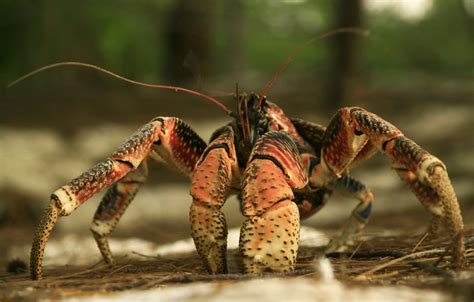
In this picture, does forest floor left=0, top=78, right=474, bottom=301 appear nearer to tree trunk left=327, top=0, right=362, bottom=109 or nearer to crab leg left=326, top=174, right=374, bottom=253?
crab leg left=326, top=174, right=374, bottom=253

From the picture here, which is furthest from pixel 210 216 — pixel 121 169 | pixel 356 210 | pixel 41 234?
pixel 356 210

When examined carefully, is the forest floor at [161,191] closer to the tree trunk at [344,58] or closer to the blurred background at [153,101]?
the blurred background at [153,101]

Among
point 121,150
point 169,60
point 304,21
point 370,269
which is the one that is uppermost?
point 304,21

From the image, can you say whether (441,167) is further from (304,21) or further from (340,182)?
(304,21)

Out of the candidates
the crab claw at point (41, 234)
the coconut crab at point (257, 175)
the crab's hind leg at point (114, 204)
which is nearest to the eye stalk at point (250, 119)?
the coconut crab at point (257, 175)

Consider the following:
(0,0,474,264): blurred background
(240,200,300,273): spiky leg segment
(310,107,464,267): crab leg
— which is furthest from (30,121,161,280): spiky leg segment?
(0,0,474,264): blurred background

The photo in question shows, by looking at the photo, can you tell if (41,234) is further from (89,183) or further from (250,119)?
(250,119)

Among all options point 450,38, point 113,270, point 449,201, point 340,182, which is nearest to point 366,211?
point 340,182
